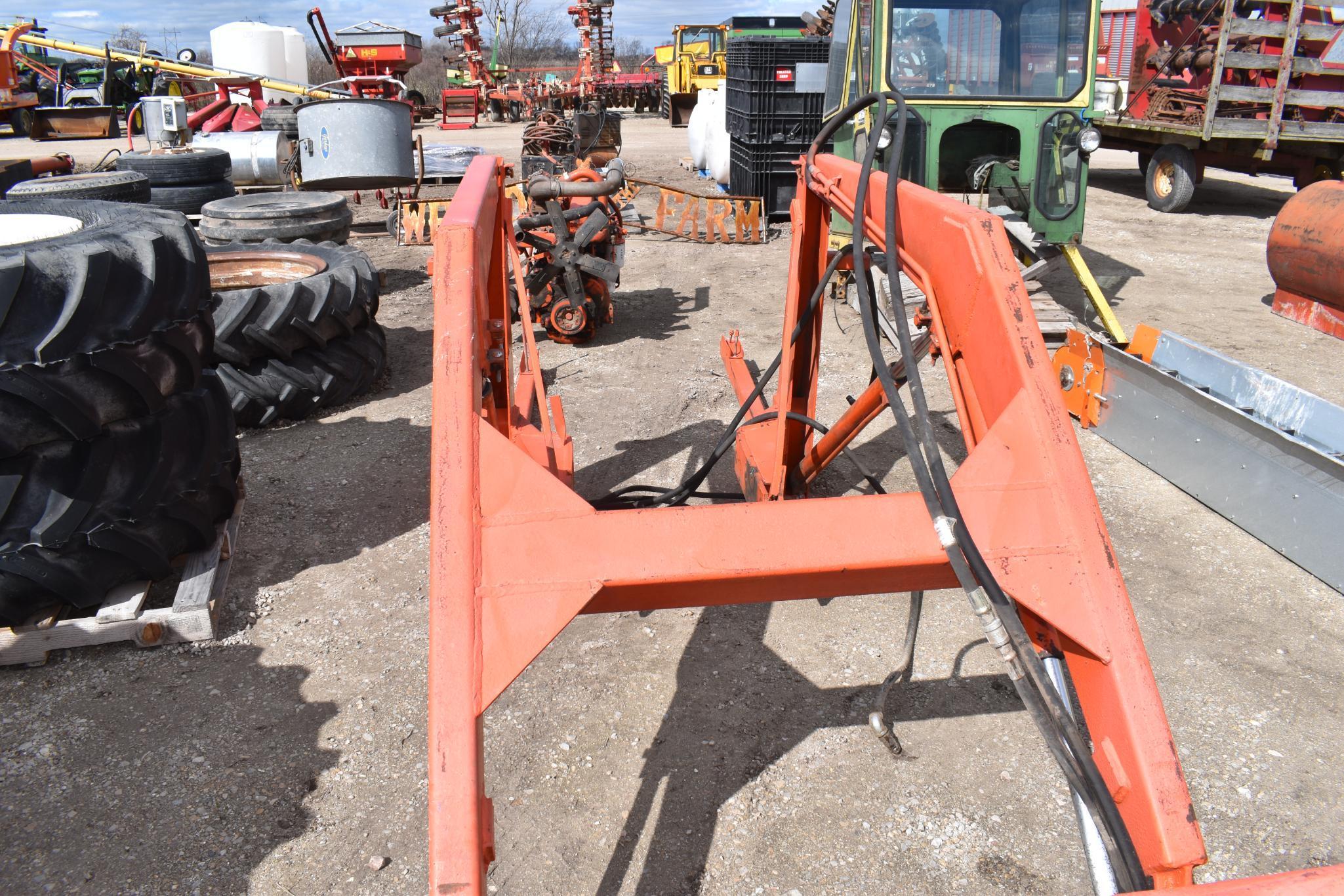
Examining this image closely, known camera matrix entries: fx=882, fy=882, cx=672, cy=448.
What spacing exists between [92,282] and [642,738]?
2264mm

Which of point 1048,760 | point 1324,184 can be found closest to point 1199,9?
point 1324,184

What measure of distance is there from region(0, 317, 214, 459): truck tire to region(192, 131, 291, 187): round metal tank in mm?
8265

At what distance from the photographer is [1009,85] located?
6.04 metres

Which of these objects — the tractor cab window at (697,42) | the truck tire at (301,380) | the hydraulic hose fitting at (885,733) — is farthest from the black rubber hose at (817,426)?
the tractor cab window at (697,42)

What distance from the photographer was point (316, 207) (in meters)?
6.69

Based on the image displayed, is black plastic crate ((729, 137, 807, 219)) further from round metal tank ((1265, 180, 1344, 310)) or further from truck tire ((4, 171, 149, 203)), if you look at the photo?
truck tire ((4, 171, 149, 203))

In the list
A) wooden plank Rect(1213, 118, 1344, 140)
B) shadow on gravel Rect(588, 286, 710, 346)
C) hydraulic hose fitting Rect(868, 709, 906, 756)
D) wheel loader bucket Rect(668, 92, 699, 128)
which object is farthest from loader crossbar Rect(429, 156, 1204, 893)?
wheel loader bucket Rect(668, 92, 699, 128)

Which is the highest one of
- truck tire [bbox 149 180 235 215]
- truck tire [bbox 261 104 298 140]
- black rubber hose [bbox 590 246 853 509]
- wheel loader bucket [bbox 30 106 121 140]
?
wheel loader bucket [bbox 30 106 121 140]

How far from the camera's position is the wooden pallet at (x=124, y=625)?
284 centimetres

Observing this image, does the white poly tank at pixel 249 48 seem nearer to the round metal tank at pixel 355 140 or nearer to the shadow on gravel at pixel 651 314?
the round metal tank at pixel 355 140

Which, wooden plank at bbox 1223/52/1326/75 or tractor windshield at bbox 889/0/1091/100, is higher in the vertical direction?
wooden plank at bbox 1223/52/1326/75

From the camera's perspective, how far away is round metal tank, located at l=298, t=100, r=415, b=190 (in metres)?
8.20

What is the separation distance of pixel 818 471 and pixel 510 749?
4.93ft

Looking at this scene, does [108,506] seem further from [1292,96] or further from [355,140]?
[1292,96]
